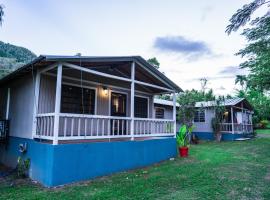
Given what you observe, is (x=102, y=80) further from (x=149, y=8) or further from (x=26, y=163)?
(x=149, y=8)

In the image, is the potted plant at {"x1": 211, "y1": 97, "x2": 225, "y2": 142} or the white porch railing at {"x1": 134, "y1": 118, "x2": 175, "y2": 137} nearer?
the white porch railing at {"x1": 134, "y1": 118, "x2": 175, "y2": 137}

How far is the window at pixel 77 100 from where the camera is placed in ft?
24.8

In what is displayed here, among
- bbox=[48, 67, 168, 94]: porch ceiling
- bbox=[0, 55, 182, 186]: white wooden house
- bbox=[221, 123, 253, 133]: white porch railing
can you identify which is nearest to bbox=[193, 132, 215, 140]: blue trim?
bbox=[221, 123, 253, 133]: white porch railing

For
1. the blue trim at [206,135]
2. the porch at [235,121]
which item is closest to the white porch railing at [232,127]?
the porch at [235,121]

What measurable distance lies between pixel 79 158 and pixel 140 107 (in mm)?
5584

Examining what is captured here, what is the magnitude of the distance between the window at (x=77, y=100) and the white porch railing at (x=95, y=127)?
399 mm

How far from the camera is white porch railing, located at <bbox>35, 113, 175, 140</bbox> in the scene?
586 cm

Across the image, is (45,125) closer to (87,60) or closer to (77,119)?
(77,119)

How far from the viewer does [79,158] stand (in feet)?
19.0

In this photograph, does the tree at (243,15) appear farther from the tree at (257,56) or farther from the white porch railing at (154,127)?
the white porch railing at (154,127)

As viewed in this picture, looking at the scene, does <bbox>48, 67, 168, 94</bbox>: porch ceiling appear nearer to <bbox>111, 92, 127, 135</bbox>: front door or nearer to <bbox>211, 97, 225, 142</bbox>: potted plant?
<bbox>111, 92, 127, 135</bbox>: front door

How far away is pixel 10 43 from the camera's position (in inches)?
1150

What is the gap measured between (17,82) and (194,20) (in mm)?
9846

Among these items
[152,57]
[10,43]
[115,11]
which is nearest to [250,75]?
[115,11]
